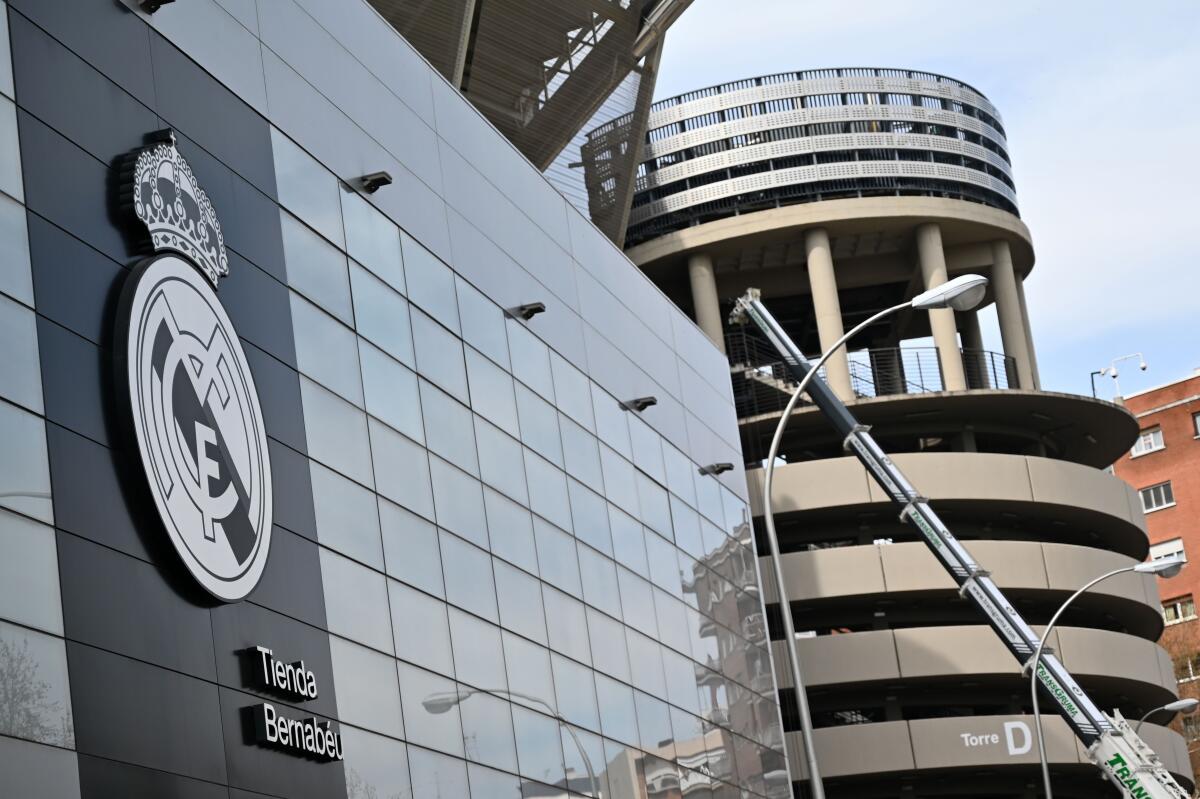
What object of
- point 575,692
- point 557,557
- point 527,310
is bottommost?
point 575,692

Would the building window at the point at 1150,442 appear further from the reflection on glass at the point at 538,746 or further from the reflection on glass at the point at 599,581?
the reflection on glass at the point at 538,746

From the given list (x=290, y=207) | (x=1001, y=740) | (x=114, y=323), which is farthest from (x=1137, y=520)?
(x=114, y=323)

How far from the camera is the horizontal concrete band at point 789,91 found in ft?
218

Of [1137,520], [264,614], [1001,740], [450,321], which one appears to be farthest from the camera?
[1137,520]

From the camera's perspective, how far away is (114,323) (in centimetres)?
1686

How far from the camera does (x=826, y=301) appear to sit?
6581 cm

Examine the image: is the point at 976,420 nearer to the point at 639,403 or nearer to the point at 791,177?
the point at 791,177

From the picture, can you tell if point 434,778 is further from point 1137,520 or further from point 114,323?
point 1137,520

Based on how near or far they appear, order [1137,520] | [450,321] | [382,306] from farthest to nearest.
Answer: [1137,520] → [450,321] → [382,306]

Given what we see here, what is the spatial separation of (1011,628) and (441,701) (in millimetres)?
28777

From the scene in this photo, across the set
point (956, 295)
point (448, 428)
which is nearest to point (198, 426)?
point (448, 428)

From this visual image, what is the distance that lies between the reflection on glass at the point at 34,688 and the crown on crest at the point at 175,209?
4.92 m

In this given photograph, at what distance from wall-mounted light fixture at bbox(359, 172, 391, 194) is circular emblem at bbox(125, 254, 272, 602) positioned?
5629mm

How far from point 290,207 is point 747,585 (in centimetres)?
2003
